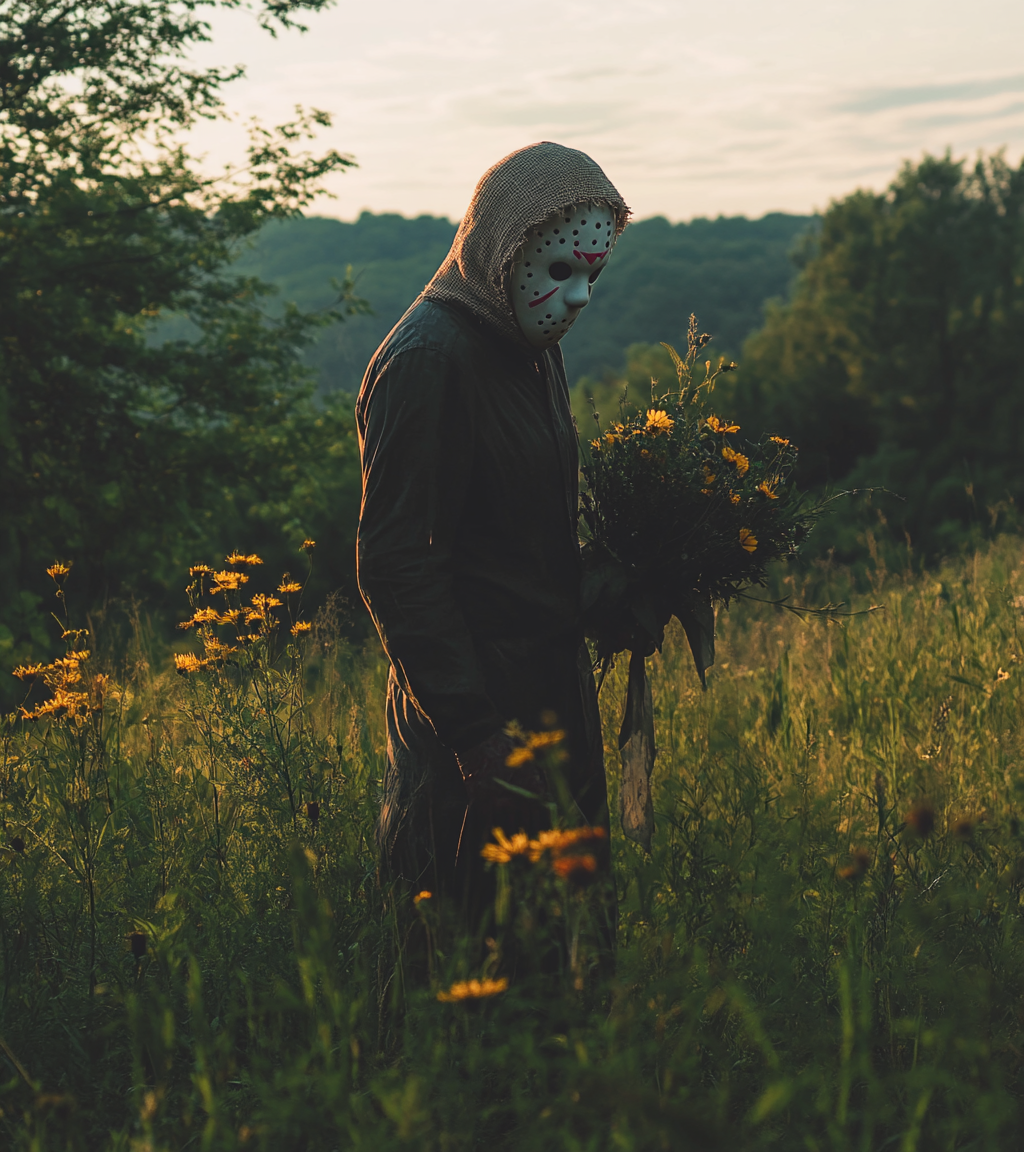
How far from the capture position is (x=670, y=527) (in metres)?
2.33

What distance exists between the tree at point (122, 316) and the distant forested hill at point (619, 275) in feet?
186

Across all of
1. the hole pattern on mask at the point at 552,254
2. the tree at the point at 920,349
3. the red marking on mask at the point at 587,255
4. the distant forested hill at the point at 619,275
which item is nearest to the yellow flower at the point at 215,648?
the hole pattern on mask at the point at 552,254

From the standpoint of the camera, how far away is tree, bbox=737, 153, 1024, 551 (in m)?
36.6

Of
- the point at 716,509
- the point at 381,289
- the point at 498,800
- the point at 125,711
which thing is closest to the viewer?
the point at 498,800

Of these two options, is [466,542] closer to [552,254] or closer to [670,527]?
[670,527]

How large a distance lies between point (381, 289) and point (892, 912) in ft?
241

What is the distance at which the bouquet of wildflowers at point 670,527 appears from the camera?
2.33 metres

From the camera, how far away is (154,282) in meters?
11.7

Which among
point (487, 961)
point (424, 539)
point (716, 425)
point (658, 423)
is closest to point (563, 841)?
point (487, 961)

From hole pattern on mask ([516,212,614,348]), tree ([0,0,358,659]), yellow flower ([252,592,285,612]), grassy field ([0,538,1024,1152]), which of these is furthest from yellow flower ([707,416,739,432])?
tree ([0,0,358,659])

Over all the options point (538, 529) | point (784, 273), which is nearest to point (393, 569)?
point (538, 529)

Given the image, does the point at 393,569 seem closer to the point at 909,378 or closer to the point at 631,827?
the point at 631,827

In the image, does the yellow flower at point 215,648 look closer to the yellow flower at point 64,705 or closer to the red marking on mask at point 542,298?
the yellow flower at point 64,705

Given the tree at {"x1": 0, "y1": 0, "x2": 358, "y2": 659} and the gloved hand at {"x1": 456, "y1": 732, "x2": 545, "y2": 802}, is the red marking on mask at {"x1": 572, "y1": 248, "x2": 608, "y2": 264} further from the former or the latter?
the tree at {"x1": 0, "y1": 0, "x2": 358, "y2": 659}
